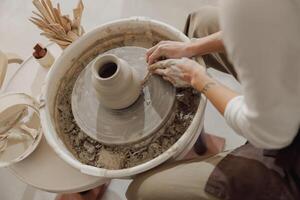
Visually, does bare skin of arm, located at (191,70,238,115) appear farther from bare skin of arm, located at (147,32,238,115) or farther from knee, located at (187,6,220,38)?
knee, located at (187,6,220,38)

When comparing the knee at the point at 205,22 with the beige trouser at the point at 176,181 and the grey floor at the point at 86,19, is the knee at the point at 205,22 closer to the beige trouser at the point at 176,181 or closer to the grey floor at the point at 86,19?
the beige trouser at the point at 176,181

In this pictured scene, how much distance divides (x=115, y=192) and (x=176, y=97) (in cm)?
68

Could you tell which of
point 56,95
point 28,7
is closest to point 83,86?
point 56,95

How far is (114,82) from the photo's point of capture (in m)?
Answer: 1.40

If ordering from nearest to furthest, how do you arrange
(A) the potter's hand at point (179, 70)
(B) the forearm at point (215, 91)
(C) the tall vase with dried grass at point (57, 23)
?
(B) the forearm at point (215, 91), (A) the potter's hand at point (179, 70), (C) the tall vase with dried grass at point (57, 23)

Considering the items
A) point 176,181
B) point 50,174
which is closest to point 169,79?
point 176,181

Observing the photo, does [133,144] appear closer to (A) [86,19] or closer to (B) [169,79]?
(B) [169,79]

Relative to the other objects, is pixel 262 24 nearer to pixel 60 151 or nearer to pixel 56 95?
pixel 60 151

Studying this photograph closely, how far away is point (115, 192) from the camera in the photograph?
6.52ft

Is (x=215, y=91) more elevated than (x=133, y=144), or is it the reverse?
(x=215, y=91)

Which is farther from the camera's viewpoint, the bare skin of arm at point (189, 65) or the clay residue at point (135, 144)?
the clay residue at point (135, 144)

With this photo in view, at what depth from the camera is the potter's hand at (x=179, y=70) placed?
53.6 inches

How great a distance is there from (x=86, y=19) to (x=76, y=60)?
87cm

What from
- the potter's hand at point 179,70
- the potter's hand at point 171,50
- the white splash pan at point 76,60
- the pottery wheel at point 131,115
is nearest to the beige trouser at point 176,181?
the white splash pan at point 76,60
